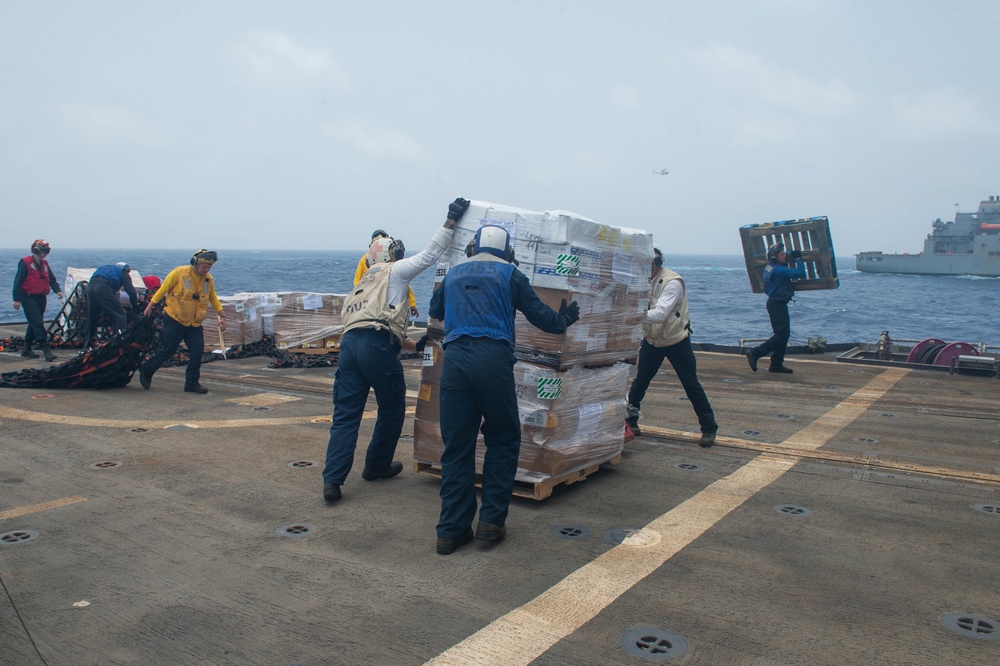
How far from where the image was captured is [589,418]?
5895mm

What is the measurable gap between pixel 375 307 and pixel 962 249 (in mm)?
102886

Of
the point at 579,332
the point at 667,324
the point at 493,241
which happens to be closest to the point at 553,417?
the point at 579,332

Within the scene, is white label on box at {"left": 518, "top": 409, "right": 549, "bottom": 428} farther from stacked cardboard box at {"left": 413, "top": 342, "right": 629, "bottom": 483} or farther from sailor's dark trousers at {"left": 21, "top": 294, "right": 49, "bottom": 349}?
sailor's dark trousers at {"left": 21, "top": 294, "right": 49, "bottom": 349}

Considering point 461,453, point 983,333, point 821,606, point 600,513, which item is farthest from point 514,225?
point 983,333

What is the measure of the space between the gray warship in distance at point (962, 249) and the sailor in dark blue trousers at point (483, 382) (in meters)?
96.2

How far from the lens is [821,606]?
3.90 meters

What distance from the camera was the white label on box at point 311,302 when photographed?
14531 mm

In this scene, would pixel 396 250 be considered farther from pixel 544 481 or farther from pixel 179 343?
pixel 179 343

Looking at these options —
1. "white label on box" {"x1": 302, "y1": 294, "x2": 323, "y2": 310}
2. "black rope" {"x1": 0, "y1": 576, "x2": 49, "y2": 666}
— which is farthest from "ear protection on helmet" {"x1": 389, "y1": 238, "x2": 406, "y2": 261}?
"white label on box" {"x1": 302, "y1": 294, "x2": 323, "y2": 310}

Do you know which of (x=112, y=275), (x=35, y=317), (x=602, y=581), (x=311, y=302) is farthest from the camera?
(x=311, y=302)

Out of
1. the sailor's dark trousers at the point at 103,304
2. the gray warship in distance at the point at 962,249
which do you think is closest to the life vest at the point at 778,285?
the sailor's dark trousers at the point at 103,304

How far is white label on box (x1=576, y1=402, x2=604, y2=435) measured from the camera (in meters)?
5.80

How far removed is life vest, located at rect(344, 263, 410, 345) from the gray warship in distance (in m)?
95.8

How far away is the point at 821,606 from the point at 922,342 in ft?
37.9
